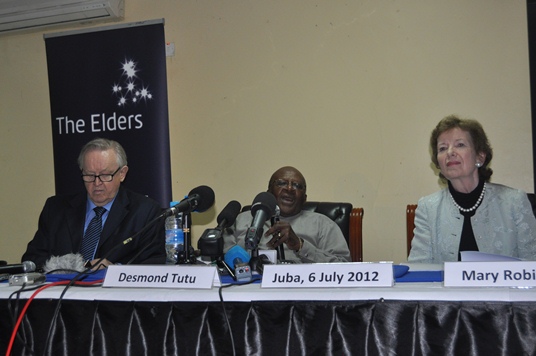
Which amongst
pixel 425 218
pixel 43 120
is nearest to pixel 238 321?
pixel 425 218

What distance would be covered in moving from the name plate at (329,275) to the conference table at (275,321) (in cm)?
2

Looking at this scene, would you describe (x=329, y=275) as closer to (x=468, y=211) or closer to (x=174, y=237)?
(x=174, y=237)

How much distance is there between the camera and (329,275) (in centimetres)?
169

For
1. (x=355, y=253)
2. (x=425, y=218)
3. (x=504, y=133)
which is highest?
(x=504, y=133)

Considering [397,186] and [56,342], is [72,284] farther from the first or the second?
[397,186]

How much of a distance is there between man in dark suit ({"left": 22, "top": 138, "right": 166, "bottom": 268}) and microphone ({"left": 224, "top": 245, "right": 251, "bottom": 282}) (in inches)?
24.8

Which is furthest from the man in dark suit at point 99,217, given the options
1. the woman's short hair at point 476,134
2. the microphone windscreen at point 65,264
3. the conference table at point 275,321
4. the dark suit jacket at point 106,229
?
the woman's short hair at point 476,134

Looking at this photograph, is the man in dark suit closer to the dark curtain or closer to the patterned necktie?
the patterned necktie

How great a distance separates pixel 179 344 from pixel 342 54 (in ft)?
9.03

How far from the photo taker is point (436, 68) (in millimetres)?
3795

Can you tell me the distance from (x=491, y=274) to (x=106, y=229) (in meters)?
1.76

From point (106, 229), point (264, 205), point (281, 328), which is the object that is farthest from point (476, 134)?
point (106, 229)

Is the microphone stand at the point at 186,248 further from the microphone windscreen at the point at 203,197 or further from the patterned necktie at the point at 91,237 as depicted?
the patterned necktie at the point at 91,237

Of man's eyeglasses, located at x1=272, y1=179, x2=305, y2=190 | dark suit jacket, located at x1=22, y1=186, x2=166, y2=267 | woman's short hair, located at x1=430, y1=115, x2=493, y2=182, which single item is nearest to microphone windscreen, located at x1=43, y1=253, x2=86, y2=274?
dark suit jacket, located at x1=22, y1=186, x2=166, y2=267
